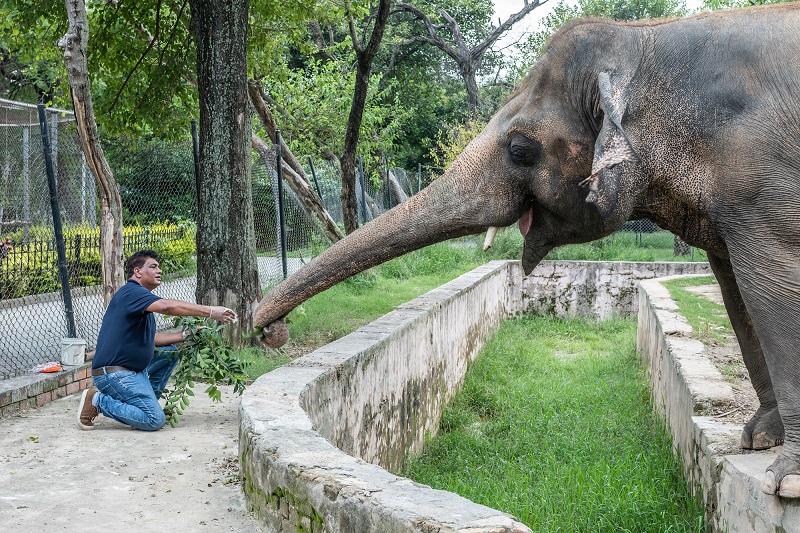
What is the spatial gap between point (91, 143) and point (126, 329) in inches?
103

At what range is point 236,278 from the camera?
9.03 metres

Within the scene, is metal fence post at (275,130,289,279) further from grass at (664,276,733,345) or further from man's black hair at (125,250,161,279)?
man's black hair at (125,250,161,279)

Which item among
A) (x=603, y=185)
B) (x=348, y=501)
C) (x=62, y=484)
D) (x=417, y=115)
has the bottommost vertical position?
(x=62, y=484)

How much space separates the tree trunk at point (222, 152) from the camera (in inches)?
348

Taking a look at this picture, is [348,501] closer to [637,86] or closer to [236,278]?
[637,86]

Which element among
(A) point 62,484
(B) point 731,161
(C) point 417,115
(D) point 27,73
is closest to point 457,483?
(A) point 62,484

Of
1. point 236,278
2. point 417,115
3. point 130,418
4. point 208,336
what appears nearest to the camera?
point 130,418

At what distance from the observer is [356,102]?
13.4 metres

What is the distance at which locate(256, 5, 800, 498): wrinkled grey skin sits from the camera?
12.1 ft

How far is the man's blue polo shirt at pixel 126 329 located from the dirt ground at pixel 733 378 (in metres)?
3.93

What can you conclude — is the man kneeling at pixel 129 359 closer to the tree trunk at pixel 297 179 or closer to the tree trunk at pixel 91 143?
the tree trunk at pixel 91 143

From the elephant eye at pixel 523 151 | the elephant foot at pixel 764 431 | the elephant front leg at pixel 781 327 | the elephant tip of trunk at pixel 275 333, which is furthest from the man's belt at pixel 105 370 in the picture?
the elephant front leg at pixel 781 327

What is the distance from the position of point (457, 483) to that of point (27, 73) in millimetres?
18522

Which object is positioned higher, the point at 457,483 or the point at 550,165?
the point at 550,165
